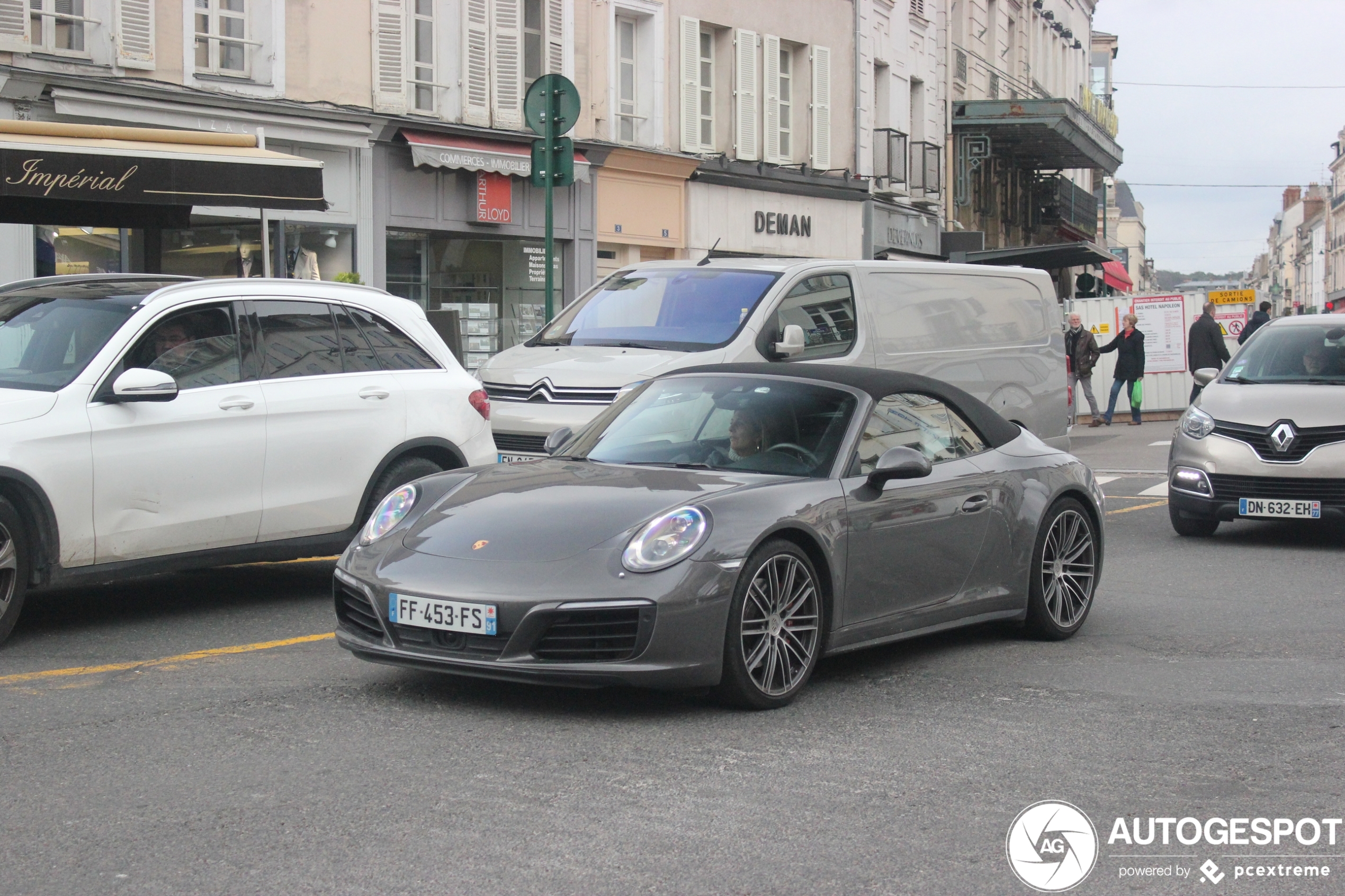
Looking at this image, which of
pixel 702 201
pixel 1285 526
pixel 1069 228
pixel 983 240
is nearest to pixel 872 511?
pixel 1285 526

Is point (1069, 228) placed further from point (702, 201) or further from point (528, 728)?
point (528, 728)

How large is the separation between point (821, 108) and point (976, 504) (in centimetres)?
2556

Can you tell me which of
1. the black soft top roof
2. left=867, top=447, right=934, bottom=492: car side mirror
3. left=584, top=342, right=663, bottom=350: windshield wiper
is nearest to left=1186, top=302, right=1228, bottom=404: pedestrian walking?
left=584, top=342, right=663, bottom=350: windshield wiper

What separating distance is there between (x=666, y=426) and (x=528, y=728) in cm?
182

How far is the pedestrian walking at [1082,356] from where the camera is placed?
87.5 ft

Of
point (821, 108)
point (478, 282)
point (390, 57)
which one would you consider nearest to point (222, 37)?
point (390, 57)

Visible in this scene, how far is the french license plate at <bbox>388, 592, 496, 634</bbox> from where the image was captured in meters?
5.73

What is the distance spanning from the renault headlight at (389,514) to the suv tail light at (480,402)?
2.64 m

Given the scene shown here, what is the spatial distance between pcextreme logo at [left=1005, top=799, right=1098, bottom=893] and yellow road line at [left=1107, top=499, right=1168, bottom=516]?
9.30 m

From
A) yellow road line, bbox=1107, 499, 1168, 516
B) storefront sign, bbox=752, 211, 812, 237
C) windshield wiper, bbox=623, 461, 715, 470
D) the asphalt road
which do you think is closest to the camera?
the asphalt road

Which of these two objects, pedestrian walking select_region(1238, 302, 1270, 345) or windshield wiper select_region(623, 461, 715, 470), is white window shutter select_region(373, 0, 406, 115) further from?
pedestrian walking select_region(1238, 302, 1270, 345)

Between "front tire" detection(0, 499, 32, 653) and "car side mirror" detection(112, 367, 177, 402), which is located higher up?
"car side mirror" detection(112, 367, 177, 402)

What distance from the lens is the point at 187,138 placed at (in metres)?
12.8

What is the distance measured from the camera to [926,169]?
122 feet
